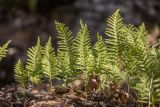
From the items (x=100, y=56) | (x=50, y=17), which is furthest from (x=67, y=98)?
(x=50, y=17)

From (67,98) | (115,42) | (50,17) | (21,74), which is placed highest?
(50,17)

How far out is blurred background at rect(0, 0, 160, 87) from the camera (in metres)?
7.81

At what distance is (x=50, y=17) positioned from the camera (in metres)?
9.00

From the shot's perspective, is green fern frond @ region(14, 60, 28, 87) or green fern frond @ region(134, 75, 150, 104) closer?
green fern frond @ region(134, 75, 150, 104)

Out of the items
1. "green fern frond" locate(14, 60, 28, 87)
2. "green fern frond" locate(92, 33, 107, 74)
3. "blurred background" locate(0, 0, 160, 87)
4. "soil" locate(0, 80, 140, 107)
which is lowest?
"soil" locate(0, 80, 140, 107)

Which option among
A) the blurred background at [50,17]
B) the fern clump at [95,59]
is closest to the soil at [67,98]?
the fern clump at [95,59]

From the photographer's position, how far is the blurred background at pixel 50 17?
781 centimetres

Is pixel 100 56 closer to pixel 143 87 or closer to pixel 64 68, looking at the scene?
pixel 64 68

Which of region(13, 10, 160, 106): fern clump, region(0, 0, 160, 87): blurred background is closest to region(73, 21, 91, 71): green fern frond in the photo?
region(13, 10, 160, 106): fern clump

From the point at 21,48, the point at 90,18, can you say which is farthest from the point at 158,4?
the point at 21,48

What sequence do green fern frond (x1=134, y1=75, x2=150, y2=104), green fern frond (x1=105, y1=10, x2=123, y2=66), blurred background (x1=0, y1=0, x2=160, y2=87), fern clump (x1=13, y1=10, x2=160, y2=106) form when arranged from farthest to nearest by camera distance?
blurred background (x1=0, y1=0, x2=160, y2=87), green fern frond (x1=105, y1=10, x2=123, y2=66), fern clump (x1=13, y1=10, x2=160, y2=106), green fern frond (x1=134, y1=75, x2=150, y2=104)

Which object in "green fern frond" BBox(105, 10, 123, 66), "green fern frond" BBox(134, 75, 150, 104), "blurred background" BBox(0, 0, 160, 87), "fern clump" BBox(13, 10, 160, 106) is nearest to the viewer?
"green fern frond" BBox(134, 75, 150, 104)

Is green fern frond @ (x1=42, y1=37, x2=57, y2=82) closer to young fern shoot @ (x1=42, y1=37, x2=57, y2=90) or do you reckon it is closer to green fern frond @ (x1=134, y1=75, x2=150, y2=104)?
young fern shoot @ (x1=42, y1=37, x2=57, y2=90)

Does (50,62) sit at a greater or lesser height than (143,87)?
greater
